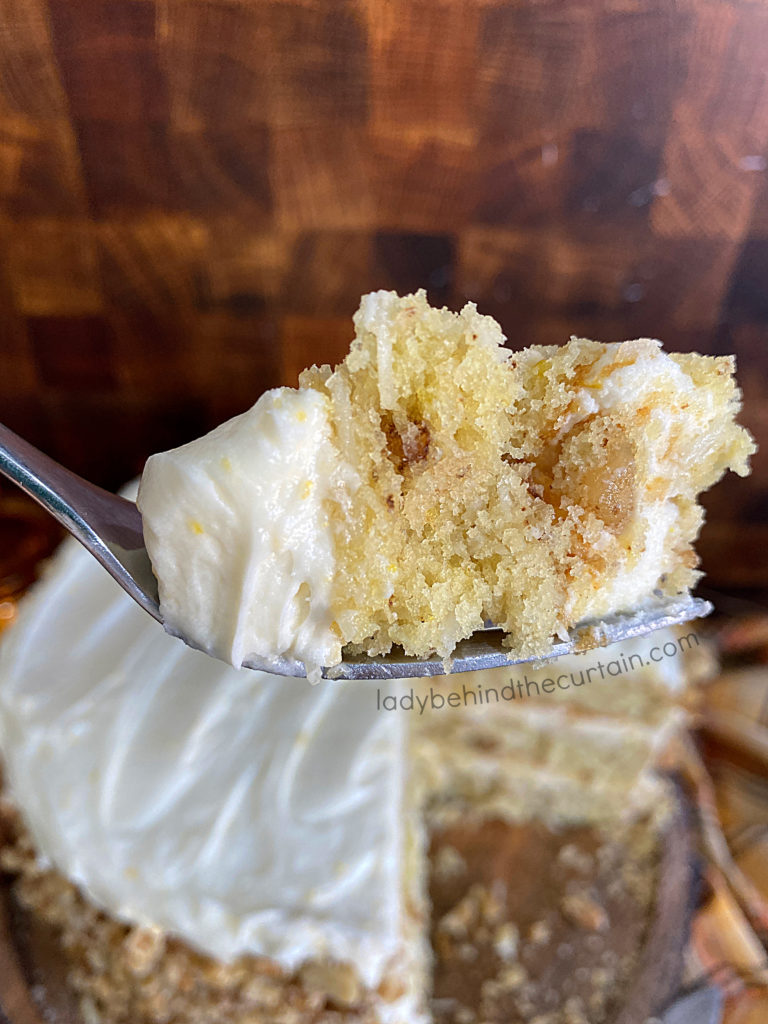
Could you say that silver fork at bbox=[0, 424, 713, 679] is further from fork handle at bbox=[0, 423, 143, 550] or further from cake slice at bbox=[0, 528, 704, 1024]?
cake slice at bbox=[0, 528, 704, 1024]

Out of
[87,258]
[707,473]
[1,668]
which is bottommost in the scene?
[1,668]

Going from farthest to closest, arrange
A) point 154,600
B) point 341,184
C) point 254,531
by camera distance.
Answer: point 341,184, point 154,600, point 254,531

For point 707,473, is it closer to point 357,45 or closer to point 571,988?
point 357,45

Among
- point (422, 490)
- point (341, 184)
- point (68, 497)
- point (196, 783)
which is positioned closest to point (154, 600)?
point (68, 497)

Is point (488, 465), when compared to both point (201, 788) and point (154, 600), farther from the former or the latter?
point (201, 788)

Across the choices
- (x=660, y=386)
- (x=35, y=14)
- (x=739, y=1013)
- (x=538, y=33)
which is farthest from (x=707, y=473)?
(x=35, y=14)

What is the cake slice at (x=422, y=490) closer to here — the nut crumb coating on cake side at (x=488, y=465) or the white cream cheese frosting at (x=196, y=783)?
the nut crumb coating on cake side at (x=488, y=465)
